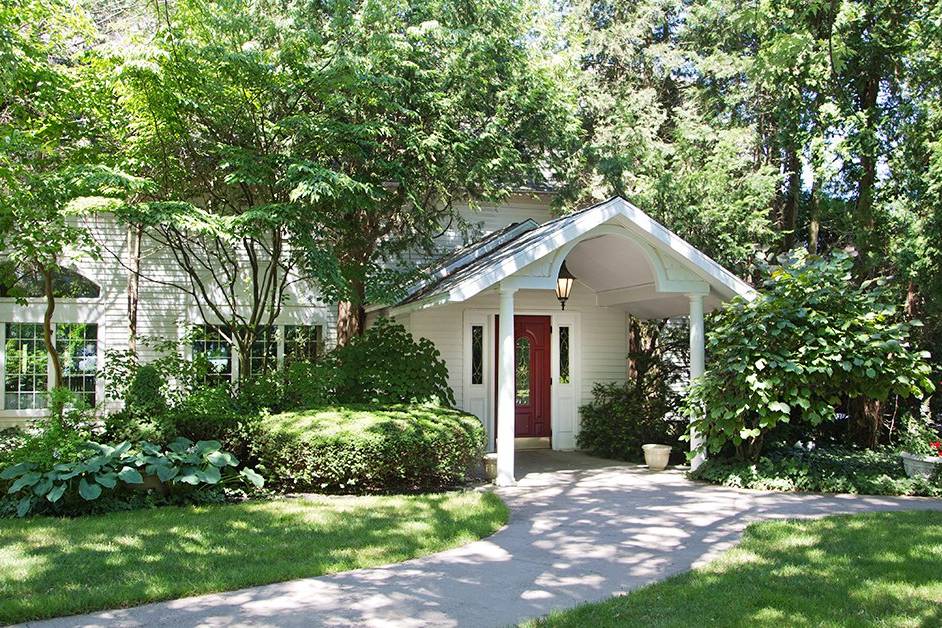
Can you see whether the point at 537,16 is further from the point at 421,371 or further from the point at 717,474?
the point at 717,474

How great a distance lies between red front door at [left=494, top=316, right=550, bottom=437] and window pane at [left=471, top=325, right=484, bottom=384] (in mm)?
819

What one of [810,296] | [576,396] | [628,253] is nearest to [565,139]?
[628,253]

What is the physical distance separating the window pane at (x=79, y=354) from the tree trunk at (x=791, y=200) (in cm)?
1404

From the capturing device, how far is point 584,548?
21.9ft

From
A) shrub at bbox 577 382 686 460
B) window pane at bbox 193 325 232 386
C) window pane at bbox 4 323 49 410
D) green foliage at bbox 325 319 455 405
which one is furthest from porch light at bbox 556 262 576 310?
window pane at bbox 4 323 49 410

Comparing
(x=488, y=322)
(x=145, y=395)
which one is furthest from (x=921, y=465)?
(x=145, y=395)

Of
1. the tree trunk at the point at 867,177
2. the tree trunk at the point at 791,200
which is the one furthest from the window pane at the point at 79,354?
the tree trunk at the point at 791,200

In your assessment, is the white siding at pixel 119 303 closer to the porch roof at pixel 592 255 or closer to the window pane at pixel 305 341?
the window pane at pixel 305 341

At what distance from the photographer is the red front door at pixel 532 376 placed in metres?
13.5

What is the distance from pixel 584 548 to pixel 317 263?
17.4 feet

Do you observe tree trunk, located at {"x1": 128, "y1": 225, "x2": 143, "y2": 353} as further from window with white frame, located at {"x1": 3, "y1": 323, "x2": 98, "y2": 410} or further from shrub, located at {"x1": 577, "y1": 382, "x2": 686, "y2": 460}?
shrub, located at {"x1": 577, "y1": 382, "x2": 686, "y2": 460}

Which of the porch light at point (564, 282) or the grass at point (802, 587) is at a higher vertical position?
the porch light at point (564, 282)

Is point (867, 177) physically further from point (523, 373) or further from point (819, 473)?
point (523, 373)

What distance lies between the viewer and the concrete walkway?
482 centimetres
